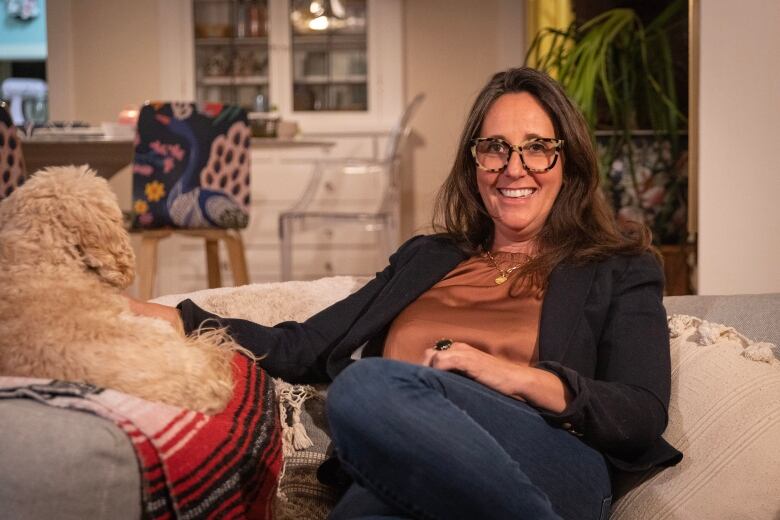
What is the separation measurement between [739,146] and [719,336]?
1.20 meters

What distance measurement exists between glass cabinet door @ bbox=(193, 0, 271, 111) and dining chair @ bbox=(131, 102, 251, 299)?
2.51 m

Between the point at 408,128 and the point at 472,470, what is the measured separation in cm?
512

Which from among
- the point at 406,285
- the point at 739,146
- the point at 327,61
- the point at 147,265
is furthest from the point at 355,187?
the point at 406,285

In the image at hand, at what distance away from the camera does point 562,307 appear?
1.54 m

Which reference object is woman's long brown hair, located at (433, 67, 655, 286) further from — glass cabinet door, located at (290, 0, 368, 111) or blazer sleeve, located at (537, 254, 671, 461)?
glass cabinet door, located at (290, 0, 368, 111)

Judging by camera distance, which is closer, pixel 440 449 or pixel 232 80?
pixel 440 449

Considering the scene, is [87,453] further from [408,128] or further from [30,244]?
[408,128]

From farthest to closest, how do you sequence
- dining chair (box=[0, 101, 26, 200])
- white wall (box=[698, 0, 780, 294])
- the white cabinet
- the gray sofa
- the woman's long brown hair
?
the white cabinet, dining chair (box=[0, 101, 26, 200]), white wall (box=[698, 0, 780, 294]), the woman's long brown hair, the gray sofa

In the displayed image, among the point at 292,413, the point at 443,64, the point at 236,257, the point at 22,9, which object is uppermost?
the point at 22,9

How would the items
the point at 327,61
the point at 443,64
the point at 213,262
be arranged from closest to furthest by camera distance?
1. the point at 213,262
2. the point at 443,64
3. the point at 327,61

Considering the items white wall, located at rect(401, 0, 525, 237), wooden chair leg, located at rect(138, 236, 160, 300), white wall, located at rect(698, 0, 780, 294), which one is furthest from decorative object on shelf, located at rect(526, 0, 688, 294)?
white wall, located at rect(401, 0, 525, 237)

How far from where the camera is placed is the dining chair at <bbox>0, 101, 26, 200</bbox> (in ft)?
10.2

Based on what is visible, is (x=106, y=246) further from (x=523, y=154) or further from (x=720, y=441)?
(x=720, y=441)

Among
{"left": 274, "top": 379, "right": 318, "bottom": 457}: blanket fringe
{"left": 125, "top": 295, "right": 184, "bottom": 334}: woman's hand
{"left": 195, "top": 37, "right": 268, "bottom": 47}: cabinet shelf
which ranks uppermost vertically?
{"left": 195, "top": 37, "right": 268, "bottom": 47}: cabinet shelf
